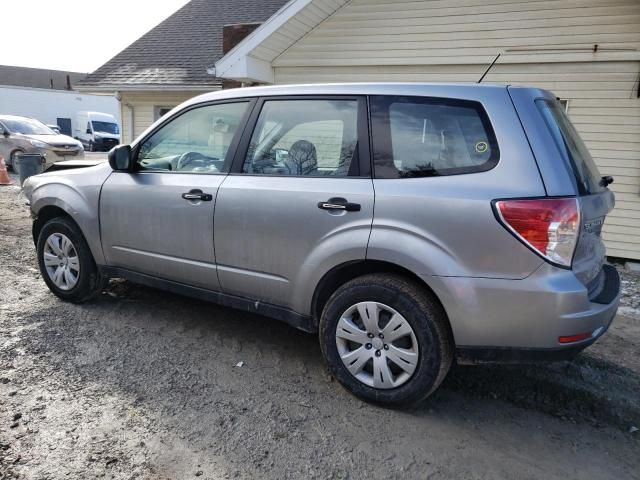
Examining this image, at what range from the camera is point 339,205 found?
3.00 m

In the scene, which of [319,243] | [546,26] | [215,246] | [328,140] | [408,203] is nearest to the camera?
[408,203]

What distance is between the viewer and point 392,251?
284 centimetres

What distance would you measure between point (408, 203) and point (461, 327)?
737 mm

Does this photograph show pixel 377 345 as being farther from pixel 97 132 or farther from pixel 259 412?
pixel 97 132

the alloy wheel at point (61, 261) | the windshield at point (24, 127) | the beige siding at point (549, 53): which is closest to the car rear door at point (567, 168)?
the alloy wheel at point (61, 261)

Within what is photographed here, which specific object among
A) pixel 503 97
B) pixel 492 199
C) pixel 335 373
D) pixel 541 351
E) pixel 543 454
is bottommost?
pixel 543 454

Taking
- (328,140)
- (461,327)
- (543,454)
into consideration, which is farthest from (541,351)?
(328,140)

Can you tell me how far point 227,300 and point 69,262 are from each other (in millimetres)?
1735

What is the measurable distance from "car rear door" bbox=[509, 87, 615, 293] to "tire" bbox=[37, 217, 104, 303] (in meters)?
3.59

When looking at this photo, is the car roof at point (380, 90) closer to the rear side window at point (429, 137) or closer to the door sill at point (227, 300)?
the rear side window at point (429, 137)

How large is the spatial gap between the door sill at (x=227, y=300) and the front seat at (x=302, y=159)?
3.04 feet

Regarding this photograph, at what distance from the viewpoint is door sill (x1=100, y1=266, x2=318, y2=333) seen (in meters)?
3.33

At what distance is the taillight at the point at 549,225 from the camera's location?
2.49 m

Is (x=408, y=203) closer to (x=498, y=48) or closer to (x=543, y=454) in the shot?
(x=543, y=454)
